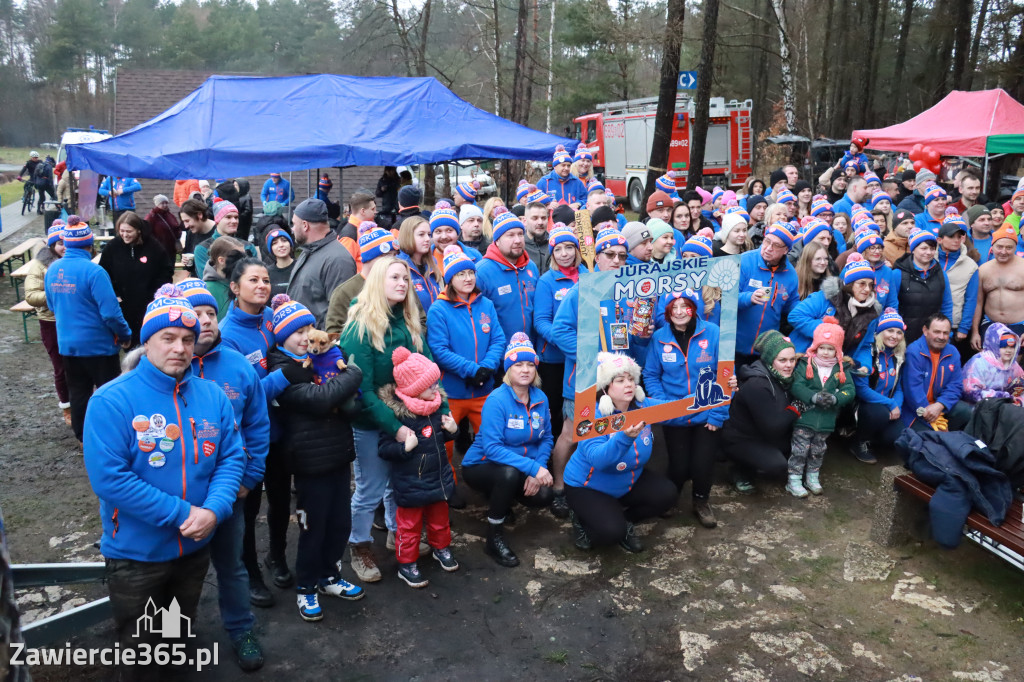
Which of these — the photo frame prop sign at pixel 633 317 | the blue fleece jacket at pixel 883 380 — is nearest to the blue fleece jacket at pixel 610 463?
the photo frame prop sign at pixel 633 317

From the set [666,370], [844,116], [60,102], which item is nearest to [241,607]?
[666,370]

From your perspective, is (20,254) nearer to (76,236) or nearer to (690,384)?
(76,236)

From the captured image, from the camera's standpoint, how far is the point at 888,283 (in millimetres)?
6680

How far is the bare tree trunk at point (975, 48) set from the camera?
84.7ft

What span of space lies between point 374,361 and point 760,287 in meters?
3.47

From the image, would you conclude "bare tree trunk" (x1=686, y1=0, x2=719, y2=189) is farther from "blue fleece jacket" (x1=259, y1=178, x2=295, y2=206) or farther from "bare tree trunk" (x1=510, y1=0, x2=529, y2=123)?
"bare tree trunk" (x1=510, y1=0, x2=529, y2=123)

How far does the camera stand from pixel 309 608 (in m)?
4.25

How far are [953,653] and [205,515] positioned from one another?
3865mm

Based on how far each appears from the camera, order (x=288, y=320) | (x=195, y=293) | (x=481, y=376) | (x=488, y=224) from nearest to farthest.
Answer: (x=195, y=293) → (x=288, y=320) → (x=481, y=376) → (x=488, y=224)

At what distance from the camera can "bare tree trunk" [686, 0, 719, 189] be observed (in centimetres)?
1245

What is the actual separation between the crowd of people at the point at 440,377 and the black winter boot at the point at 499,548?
1.1 inches

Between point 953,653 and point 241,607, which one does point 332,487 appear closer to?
point 241,607

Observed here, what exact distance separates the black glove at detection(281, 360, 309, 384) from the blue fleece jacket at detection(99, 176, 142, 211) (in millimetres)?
10278

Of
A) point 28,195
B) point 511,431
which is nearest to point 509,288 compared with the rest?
point 511,431
